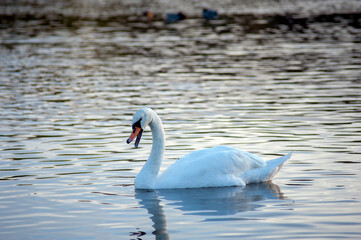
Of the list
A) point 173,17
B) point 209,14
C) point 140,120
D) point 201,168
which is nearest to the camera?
point 201,168

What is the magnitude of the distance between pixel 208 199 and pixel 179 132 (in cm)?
503

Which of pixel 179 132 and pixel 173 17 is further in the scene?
pixel 173 17

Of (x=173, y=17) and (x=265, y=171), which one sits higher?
(x=265, y=171)

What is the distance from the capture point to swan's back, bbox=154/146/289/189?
11297 millimetres

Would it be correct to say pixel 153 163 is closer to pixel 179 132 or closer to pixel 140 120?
pixel 140 120

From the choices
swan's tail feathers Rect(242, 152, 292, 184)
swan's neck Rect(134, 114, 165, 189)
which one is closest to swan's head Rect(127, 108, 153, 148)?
swan's neck Rect(134, 114, 165, 189)

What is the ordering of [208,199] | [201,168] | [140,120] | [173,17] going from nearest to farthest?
[208,199] → [201,168] → [140,120] → [173,17]

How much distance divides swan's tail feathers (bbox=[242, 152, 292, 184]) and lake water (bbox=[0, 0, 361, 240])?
0.15 meters

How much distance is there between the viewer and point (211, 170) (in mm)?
11336

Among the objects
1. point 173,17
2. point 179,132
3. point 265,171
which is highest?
point 265,171

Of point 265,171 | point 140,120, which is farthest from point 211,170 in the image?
point 140,120

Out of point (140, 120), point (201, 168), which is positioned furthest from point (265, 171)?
point (140, 120)

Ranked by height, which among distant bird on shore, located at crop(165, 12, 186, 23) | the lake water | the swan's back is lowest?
distant bird on shore, located at crop(165, 12, 186, 23)

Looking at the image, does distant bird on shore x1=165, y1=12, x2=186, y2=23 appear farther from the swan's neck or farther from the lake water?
the swan's neck
